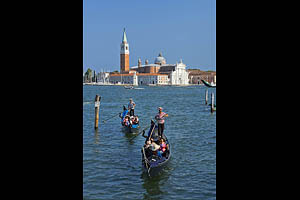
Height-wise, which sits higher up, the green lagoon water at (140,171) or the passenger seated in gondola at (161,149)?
the passenger seated in gondola at (161,149)

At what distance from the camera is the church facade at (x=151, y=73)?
8138 cm

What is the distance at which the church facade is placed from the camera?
267ft

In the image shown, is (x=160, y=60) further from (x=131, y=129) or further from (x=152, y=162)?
(x=152, y=162)

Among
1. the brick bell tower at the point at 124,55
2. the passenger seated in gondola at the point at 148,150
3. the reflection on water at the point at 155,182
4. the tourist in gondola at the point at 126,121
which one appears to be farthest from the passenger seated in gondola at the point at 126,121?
the brick bell tower at the point at 124,55

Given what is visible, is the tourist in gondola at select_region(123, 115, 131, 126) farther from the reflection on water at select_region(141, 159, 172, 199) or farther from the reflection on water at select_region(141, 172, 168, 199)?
the reflection on water at select_region(141, 172, 168, 199)

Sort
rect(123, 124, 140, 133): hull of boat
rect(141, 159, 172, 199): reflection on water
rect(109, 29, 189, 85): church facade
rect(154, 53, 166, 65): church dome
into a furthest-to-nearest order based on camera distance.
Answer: rect(154, 53, 166, 65): church dome → rect(109, 29, 189, 85): church facade → rect(123, 124, 140, 133): hull of boat → rect(141, 159, 172, 199): reflection on water

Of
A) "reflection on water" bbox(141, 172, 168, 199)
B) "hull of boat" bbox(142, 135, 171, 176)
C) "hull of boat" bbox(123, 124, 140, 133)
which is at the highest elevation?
"hull of boat" bbox(123, 124, 140, 133)

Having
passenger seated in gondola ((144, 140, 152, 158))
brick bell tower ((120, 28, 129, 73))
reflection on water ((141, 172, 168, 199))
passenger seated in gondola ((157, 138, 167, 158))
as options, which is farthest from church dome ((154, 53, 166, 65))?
reflection on water ((141, 172, 168, 199))

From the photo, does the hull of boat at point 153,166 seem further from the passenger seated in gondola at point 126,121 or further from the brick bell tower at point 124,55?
the brick bell tower at point 124,55
